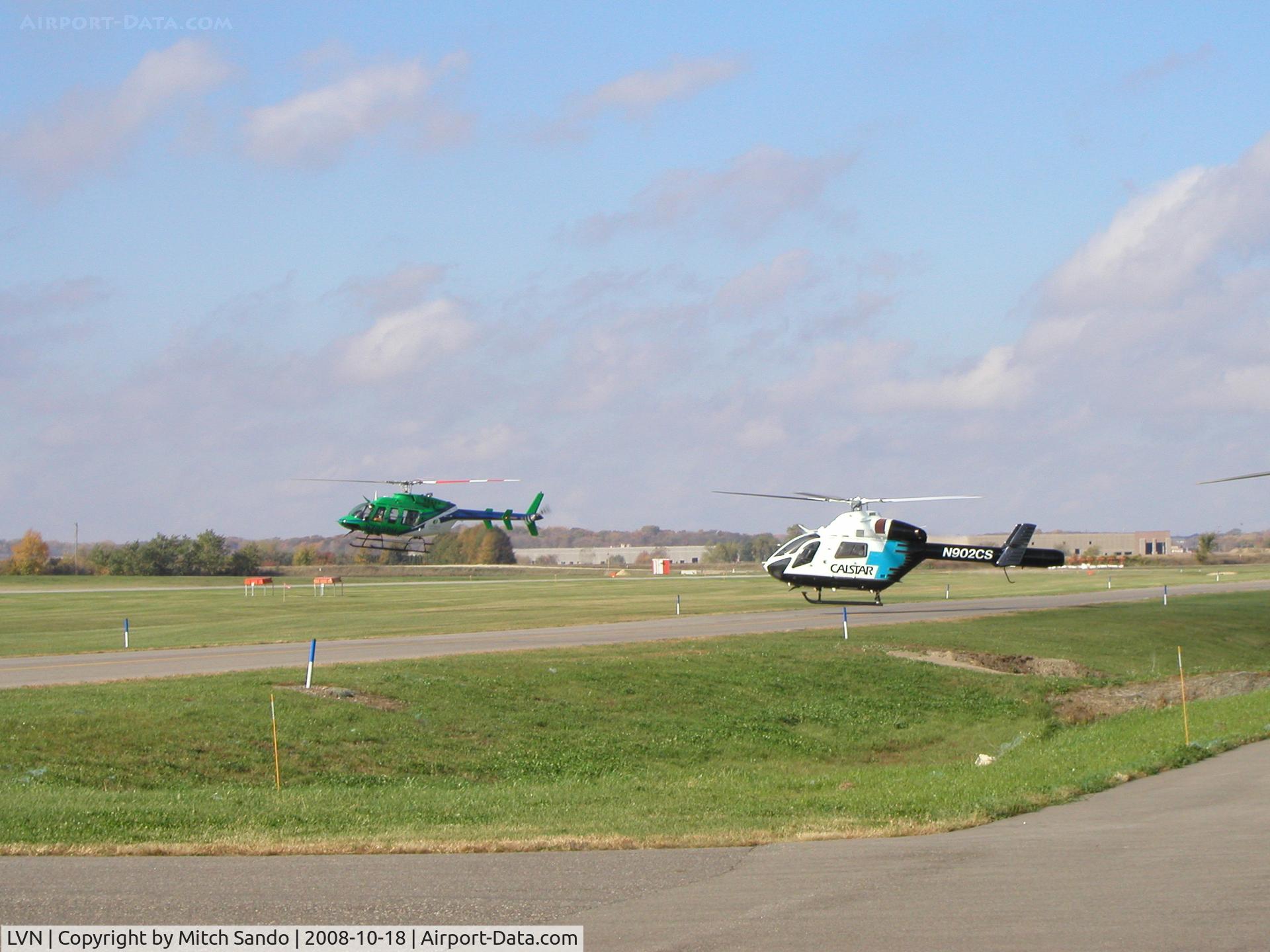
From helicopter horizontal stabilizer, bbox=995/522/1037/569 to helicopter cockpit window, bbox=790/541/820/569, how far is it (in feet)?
21.9

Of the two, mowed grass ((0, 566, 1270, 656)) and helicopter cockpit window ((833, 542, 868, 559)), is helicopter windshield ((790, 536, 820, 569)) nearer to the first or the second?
helicopter cockpit window ((833, 542, 868, 559))

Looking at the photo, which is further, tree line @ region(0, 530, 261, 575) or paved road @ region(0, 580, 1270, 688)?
tree line @ region(0, 530, 261, 575)

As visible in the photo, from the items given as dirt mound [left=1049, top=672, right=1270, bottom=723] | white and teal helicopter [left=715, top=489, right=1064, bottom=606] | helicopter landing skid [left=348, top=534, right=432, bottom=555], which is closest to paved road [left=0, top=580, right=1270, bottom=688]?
white and teal helicopter [left=715, top=489, right=1064, bottom=606]

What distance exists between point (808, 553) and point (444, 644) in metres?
14.5

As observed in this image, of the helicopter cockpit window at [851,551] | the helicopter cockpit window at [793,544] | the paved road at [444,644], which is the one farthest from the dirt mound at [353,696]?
the helicopter cockpit window at [851,551]

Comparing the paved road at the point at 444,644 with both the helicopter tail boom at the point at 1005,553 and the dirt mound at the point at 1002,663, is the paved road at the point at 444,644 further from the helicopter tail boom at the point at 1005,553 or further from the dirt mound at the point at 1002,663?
→ the dirt mound at the point at 1002,663

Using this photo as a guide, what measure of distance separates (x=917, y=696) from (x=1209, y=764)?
12.6 metres

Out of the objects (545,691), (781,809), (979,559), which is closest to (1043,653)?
(979,559)

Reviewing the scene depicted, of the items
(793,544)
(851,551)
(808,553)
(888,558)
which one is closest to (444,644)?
(793,544)

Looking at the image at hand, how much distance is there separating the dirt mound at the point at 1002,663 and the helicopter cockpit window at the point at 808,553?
911 cm

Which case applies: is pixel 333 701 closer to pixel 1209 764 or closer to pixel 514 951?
pixel 1209 764

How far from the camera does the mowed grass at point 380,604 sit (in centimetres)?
4644

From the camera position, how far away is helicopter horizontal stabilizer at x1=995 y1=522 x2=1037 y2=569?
47625 mm

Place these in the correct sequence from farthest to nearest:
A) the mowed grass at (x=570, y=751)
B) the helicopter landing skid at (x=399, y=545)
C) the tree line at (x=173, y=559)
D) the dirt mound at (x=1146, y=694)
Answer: the tree line at (x=173, y=559), the helicopter landing skid at (x=399, y=545), the dirt mound at (x=1146, y=694), the mowed grass at (x=570, y=751)
